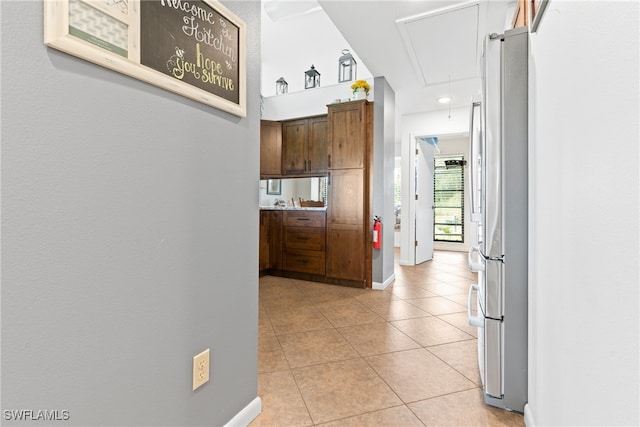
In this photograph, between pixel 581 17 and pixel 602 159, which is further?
pixel 581 17

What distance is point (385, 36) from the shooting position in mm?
2828

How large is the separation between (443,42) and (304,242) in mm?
2651

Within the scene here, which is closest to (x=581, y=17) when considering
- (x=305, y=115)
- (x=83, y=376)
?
(x=83, y=376)

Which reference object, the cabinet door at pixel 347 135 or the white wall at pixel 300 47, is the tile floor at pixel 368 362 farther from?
the white wall at pixel 300 47

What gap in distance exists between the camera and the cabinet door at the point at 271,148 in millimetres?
4352

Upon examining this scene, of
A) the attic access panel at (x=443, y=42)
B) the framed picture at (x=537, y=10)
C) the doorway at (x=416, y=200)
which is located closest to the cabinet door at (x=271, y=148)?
the attic access panel at (x=443, y=42)

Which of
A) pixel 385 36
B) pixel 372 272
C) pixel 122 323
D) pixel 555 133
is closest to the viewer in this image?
pixel 122 323

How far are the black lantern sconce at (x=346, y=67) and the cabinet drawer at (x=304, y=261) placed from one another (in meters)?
2.32

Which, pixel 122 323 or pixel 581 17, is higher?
pixel 581 17

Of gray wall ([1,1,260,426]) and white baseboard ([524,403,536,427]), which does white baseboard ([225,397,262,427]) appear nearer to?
gray wall ([1,1,260,426])

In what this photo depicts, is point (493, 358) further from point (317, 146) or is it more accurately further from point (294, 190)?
point (294, 190)

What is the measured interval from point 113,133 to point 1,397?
0.64m

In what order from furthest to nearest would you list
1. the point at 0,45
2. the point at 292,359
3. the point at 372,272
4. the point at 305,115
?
1. the point at 305,115
2. the point at 372,272
3. the point at 292,359
4. the point at 0,45

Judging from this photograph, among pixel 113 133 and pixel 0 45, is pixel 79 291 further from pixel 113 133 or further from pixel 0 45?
pixel 0 45
